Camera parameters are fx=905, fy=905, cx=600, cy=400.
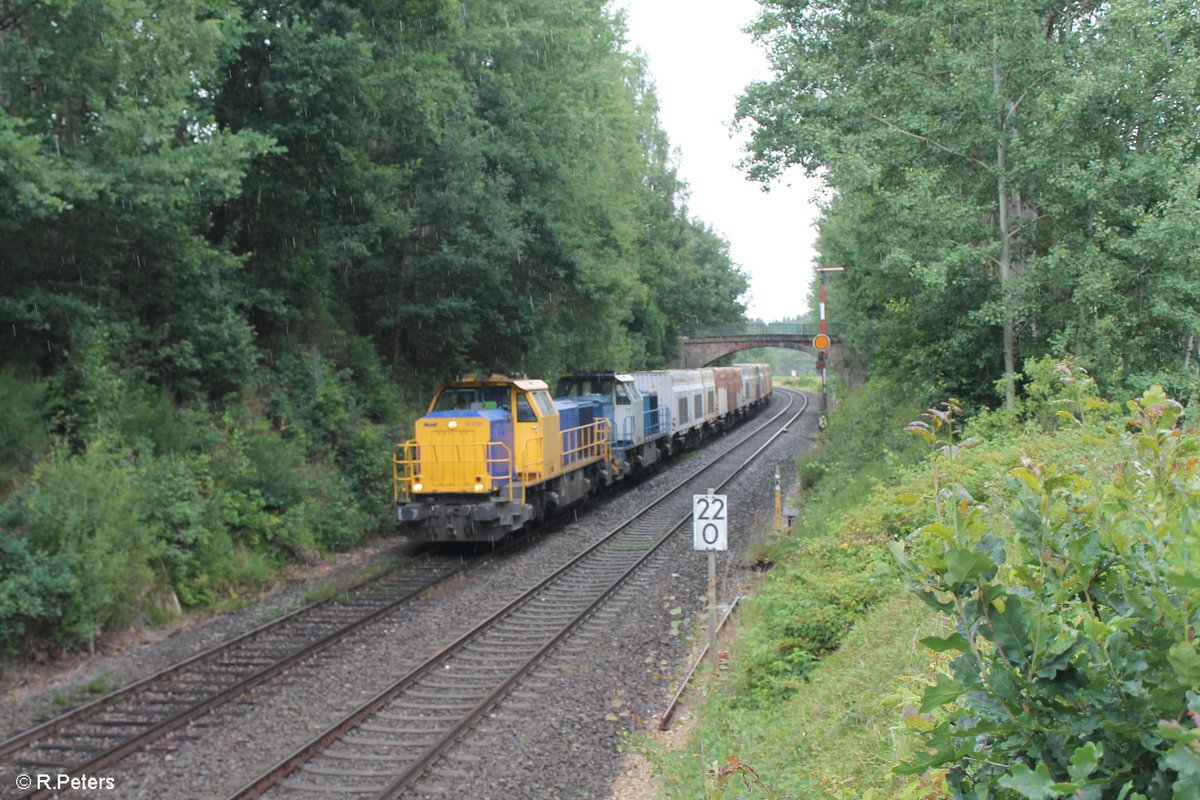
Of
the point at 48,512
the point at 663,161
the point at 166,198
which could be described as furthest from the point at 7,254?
the point at 663,161

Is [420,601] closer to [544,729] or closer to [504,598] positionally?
[504,598]

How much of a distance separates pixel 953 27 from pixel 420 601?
1336 cm

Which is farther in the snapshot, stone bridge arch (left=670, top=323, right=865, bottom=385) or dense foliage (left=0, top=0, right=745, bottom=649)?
stone bridge arch (left=670, top=323, right=865, bottom=385)

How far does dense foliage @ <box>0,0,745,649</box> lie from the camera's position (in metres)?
12.3

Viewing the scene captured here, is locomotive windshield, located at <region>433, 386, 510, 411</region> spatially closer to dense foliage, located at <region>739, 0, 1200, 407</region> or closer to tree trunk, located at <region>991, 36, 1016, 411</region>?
dense foliage, located at <region>739, 0, 1200, 407</region>

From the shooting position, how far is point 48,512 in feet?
37.9

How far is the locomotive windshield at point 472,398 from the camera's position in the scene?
58.2 ft

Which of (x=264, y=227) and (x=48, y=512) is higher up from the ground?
(x=264, y=227)

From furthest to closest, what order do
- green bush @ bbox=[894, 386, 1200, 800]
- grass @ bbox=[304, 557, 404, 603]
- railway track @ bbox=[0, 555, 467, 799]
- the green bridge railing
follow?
the green bridge railing
grass @ bbox=[304, 557, 404, 603]
railway track @ bbox=[0, 555, 467, 799]
green bush @ bbox=[894, 386, 1200, 800]

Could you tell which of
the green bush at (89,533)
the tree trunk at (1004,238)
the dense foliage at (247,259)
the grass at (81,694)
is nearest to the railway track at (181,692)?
the grass at (81,694)

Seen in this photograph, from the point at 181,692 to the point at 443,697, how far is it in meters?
2.91

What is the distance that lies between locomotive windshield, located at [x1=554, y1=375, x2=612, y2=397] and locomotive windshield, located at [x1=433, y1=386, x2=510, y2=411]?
659cm

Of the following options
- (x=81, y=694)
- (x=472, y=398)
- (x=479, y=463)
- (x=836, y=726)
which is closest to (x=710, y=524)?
(x=836, y=726)

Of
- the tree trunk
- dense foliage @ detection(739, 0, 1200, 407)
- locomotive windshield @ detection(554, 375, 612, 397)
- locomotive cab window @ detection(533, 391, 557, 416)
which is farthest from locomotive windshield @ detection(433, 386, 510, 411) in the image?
the tree trunk
